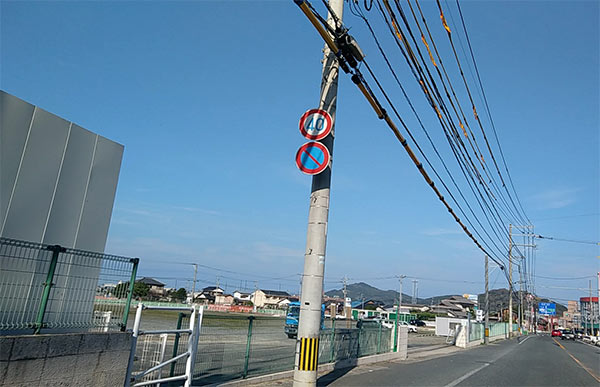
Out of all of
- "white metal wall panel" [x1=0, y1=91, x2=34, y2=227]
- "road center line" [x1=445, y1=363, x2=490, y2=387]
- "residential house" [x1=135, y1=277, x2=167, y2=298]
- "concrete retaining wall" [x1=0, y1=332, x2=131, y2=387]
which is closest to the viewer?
"concrete retaining wall" [x1=0, y1=332, x2=131, y2=387]

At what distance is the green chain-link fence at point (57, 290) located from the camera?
493cm

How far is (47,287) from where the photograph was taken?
207 inches

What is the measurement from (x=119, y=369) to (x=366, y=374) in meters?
7.84

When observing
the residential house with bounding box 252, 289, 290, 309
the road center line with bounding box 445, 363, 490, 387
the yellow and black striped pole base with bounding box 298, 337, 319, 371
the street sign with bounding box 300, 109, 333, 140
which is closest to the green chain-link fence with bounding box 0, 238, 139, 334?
the yellow and black striped pole base with bounding box 298, 337, 319, 371

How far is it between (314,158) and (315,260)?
1959 mm

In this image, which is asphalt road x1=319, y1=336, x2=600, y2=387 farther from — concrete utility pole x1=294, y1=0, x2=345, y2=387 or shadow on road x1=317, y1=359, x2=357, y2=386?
concrete utility pole x1=294, y1=0, x2=345, y2=387

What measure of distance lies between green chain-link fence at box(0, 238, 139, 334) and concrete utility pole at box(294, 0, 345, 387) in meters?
3.11

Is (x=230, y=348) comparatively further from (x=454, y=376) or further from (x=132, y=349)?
(x=454, y=376)

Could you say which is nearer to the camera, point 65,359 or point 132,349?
point 65,359

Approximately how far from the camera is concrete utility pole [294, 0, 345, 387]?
7395mm

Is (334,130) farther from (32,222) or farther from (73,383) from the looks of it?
(73,383)

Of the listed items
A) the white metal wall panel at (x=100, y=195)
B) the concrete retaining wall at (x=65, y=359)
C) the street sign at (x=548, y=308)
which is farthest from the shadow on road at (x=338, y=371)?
the street sign at (x=548, y=308)

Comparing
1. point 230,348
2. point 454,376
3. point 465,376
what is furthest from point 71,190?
point 465,376

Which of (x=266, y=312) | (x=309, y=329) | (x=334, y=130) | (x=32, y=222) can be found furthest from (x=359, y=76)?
(x=266, y=312)
